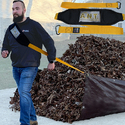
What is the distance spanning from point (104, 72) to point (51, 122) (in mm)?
1472

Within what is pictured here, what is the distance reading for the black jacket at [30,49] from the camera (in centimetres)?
330

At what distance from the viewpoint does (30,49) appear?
3.32 m

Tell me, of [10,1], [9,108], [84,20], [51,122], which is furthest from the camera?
[10,1]

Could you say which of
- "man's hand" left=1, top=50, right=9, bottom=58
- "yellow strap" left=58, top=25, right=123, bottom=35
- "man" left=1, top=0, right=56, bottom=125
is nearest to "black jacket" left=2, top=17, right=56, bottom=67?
"man" left=1, top=0, right=56, bottom=125

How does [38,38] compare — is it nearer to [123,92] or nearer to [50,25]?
[123,92]

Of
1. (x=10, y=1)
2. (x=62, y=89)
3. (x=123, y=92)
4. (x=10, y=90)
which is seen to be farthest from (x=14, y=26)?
(x=10, y=1)

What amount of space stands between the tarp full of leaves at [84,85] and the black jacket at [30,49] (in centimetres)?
108

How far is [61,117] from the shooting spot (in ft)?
13.2

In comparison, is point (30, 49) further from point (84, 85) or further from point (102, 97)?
point (102, 97)

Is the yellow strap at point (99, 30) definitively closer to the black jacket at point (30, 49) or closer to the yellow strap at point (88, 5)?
the yellow strap at point (88, 5)

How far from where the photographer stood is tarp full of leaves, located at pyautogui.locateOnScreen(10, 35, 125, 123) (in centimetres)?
399

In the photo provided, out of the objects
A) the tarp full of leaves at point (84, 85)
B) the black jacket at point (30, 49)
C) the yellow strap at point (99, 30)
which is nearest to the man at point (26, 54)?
the black jacket at point (30, 49)

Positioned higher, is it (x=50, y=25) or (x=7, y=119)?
(x=50, y=25)

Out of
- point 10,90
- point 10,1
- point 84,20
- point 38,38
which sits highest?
point 10,1
